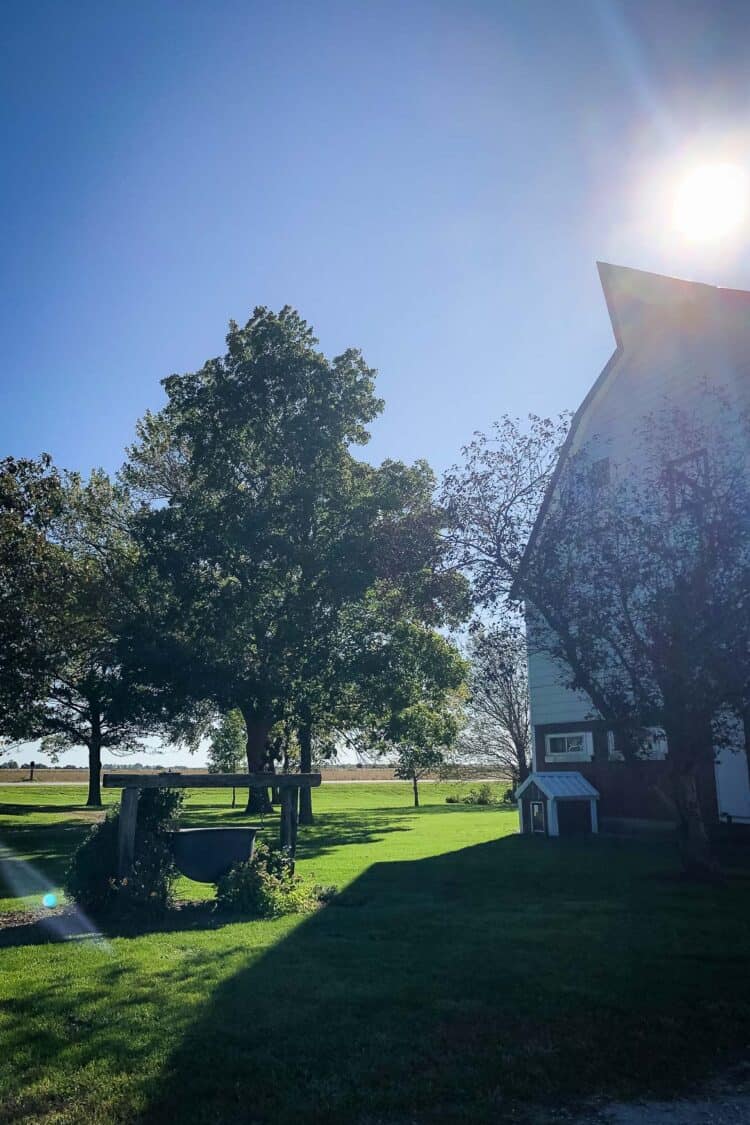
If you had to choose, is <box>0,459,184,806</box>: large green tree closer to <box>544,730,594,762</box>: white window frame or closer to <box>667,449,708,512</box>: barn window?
<box>544,730,594,762</box>: white window frame

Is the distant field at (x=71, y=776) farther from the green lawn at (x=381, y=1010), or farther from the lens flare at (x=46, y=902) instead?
the green lawn at (x=381, y=1010)

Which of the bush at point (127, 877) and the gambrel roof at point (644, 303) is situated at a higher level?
the gambrel roof at point (644, 303)

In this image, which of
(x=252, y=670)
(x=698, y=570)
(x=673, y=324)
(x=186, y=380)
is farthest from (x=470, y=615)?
(x=186, y=380)

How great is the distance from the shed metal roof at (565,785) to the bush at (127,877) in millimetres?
11715

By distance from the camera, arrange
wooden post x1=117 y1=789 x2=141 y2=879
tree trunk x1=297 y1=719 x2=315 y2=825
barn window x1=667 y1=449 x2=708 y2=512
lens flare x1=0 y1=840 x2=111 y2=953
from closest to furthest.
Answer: lens flare x1=0 y1=840 x2=111 y2=953 → wooden post x1=117 y1=789 x2=141 y2=879 → barn window x1=667 y1=449 x2=708 y2=512 → tree trunk x1=297 y1=719 x2=315 y2=825

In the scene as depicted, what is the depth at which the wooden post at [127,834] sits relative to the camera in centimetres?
1094

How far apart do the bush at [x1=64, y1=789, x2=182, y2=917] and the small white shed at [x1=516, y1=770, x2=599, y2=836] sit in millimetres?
11819

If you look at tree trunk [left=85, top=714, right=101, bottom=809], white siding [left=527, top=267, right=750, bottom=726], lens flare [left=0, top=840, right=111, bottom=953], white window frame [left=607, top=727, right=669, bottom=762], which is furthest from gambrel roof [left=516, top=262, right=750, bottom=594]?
tree trunk [left=85, top=714, right=101, bottom=809]

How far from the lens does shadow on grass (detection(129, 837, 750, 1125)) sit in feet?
15.8

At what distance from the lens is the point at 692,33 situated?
12102 millimetres

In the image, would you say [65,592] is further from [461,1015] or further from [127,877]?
[461,1015]

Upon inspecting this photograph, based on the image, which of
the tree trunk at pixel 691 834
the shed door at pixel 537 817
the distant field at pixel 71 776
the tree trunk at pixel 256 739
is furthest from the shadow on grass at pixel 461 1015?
the distant field at pixel 71 776

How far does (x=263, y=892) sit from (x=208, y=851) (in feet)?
3.51

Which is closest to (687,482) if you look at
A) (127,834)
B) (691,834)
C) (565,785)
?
(691,834)
